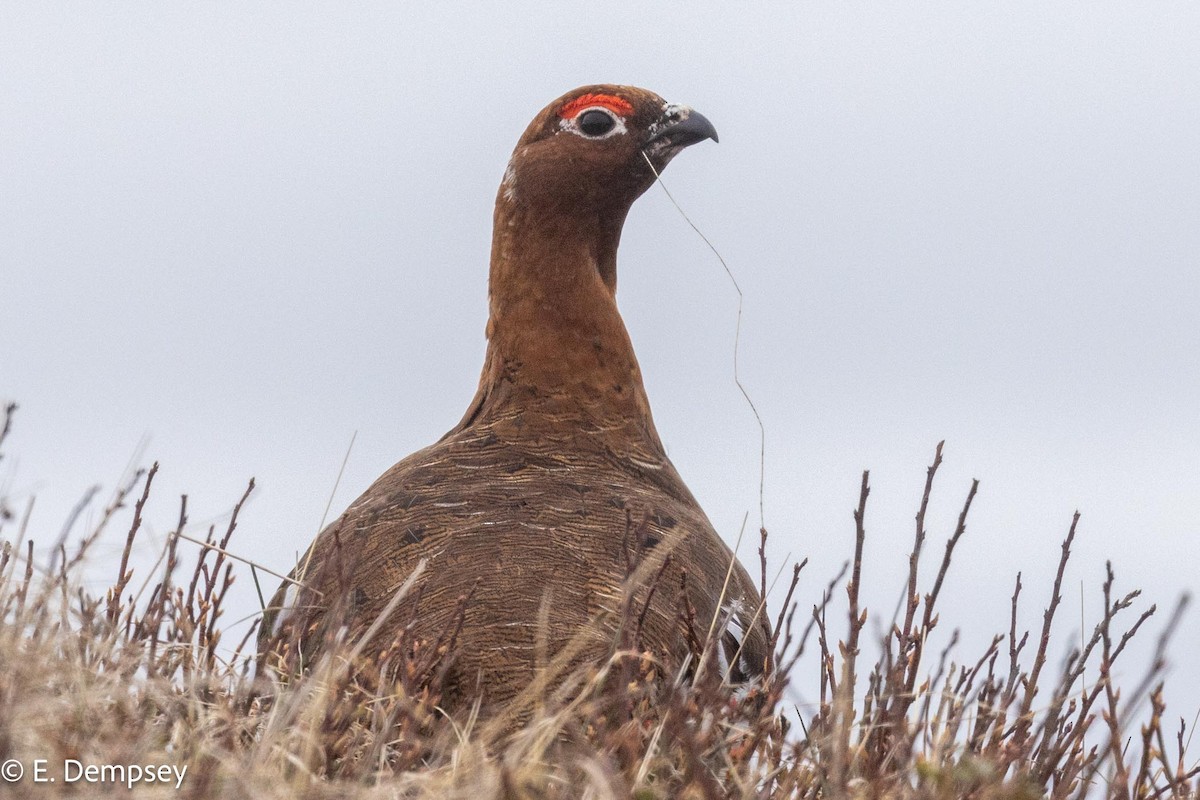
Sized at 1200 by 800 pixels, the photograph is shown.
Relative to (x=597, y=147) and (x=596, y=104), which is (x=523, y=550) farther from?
(x=596, y=104)

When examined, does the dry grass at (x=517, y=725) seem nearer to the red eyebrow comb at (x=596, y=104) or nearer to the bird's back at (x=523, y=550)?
the bird's back at (x=523, y=550)

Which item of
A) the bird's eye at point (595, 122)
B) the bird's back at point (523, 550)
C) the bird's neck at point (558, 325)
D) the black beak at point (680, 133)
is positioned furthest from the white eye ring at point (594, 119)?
the bird's back at point (523, 550)

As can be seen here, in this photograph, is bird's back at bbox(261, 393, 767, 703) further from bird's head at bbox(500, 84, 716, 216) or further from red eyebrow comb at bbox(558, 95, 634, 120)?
red eyebrow comb at bbox(558, 95, 634, 120)

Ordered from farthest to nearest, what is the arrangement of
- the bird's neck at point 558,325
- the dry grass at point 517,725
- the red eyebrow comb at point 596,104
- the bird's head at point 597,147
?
the red eyebrow comb at point 596,104 < the bird's head at point 597,147 < the bird's neck at point 558,325 < the dry grass at point 517,725

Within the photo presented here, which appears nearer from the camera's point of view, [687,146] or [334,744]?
[334,744]

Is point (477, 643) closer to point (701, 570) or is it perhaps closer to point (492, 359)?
point (701, 570)

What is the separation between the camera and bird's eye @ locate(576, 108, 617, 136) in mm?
6949

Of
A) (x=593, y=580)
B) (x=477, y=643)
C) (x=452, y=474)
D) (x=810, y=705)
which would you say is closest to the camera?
(x=810, y=705)

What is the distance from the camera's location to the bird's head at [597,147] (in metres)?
6.88

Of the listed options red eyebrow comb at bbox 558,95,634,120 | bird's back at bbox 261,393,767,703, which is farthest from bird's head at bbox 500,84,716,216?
bird's back at bbox 261,393,767,703

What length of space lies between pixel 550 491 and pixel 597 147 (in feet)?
6.36

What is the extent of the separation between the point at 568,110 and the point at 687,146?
56 centimetres

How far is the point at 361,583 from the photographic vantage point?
5.12 m

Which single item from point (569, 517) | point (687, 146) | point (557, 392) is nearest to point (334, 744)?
point (569, 517)
